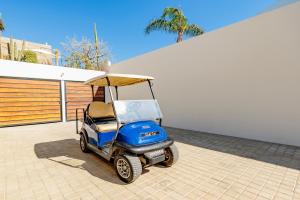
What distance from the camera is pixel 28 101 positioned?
7.03 meters

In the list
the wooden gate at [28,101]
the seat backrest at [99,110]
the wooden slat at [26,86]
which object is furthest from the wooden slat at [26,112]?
the seat backrest at [99,110]

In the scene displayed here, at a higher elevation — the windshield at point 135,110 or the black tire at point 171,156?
the windshield at point 135,110

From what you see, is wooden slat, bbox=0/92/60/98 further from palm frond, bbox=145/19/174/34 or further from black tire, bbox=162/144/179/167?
black tire, bbox=162/144/179/167

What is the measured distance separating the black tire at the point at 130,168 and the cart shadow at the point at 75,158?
12 cm

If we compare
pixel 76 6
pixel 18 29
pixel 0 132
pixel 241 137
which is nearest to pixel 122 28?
pixel 76 6

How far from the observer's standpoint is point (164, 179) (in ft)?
8.39

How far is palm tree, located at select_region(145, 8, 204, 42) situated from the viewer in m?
9.65

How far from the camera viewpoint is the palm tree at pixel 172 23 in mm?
9648

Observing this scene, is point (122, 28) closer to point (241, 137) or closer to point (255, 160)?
point (241, 137)

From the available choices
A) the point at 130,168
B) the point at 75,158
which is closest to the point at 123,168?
the point at 130,168

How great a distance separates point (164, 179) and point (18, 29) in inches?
612

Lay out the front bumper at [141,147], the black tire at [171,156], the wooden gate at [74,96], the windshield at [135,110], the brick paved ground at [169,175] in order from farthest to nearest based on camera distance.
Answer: the wooden gate at [74,96] → the black tire at [171,156] → the windshield at [135,110] → the front bumper at [141,147] → the brick paved ground at [169,175]

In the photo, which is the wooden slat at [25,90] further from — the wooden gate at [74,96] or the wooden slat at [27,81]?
the wooden gate at [74,96]

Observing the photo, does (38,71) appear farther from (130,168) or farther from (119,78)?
(130,168)
